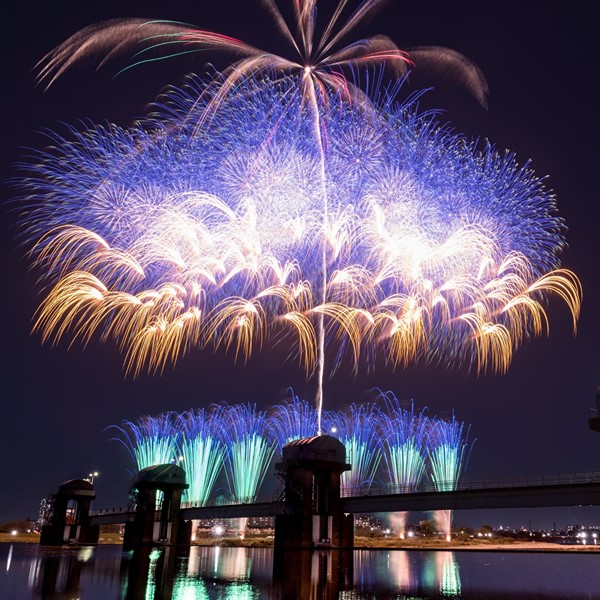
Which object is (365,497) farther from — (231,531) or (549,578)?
(231,531)

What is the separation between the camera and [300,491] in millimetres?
64938

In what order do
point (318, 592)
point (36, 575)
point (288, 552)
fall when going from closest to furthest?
point (318, 592) < point (36, 575) < point (288, 552)

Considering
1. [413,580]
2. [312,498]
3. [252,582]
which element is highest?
[312,498]

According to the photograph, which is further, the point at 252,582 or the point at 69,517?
the point at 69,517

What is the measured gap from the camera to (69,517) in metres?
110

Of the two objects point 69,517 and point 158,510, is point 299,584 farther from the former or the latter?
point 69,517

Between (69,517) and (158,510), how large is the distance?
2942 centimetres

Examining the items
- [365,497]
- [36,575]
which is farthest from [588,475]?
[36,575]

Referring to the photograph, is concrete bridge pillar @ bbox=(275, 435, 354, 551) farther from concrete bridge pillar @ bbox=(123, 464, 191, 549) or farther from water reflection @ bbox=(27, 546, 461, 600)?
concrete bridge pillar @ bbox=(123, 464, 191, 549)

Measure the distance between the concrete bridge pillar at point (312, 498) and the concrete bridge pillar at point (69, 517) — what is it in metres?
55.1

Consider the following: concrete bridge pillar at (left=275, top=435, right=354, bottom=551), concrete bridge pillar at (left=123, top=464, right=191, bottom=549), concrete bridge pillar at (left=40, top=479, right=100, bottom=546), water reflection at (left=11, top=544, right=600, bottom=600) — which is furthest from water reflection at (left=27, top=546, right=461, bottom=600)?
concrete bridge pillar at (left=40, top=479, right=100, bottom=546)

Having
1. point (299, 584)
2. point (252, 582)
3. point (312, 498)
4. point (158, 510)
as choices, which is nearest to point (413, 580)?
point (299, 584)

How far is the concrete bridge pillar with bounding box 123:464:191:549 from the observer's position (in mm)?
87312

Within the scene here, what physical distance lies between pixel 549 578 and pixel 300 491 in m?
28.7
